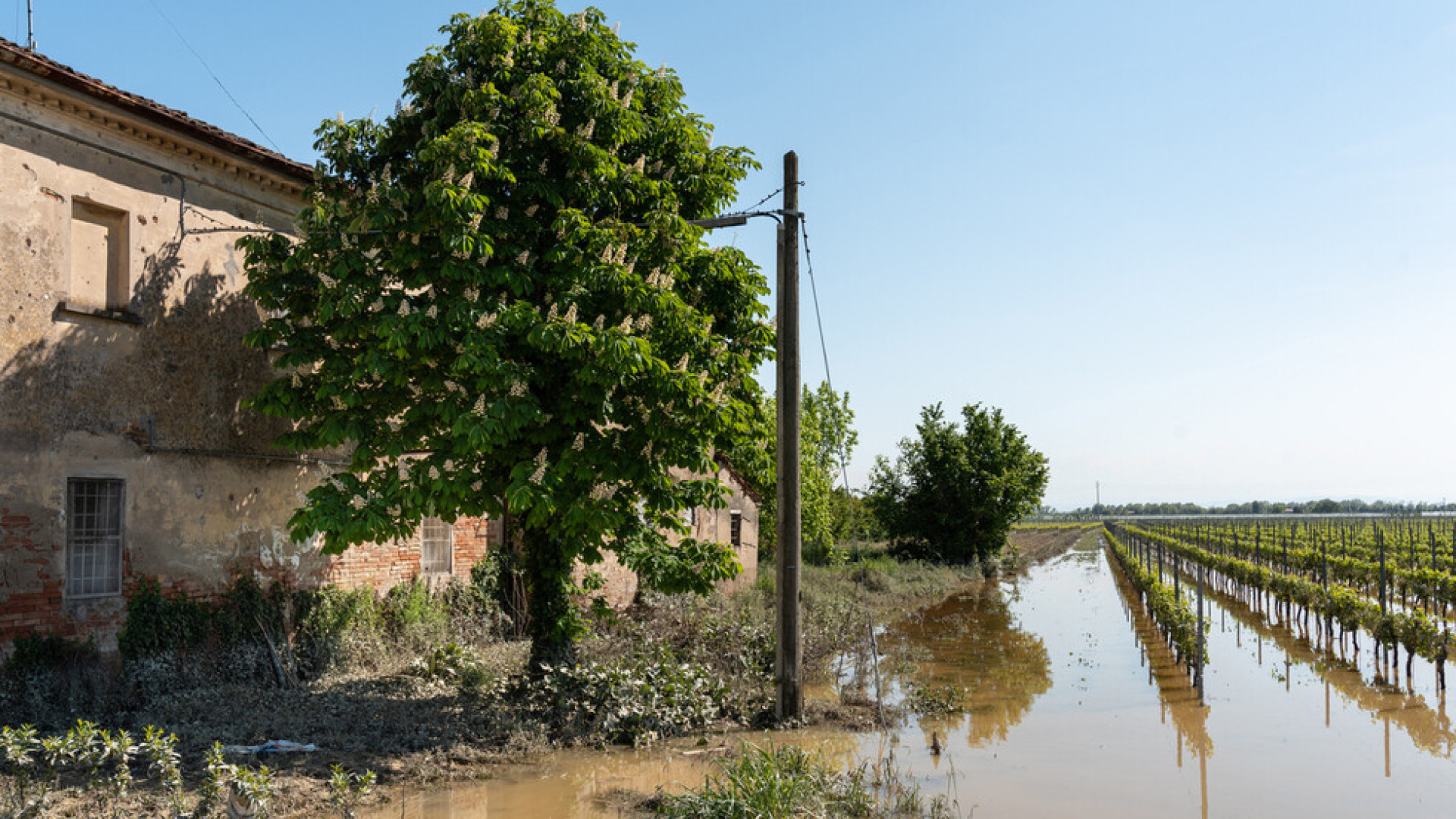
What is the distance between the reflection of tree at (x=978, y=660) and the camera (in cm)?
1335

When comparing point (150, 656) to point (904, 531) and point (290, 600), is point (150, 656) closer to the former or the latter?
point (290, 600)

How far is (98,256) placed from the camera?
1131 centimetres

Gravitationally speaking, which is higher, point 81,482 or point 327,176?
point 327,176

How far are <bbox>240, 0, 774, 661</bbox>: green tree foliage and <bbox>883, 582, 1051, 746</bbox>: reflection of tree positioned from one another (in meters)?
4.90

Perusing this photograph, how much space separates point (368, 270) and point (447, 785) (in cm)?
559

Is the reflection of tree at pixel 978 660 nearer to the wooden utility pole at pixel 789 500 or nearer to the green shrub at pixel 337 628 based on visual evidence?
the wooden utility pole at pixel 789 500

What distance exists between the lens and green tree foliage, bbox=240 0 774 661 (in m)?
9.59

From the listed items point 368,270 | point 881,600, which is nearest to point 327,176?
point 368,270

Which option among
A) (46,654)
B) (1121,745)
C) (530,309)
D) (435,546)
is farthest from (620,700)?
(1121,745)

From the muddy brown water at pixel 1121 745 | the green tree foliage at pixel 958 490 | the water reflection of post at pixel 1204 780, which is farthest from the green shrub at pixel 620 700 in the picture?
the green tree foliage at pixel 958 490

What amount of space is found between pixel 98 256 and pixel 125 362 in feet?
4.44

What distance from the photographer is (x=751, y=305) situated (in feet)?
38.0

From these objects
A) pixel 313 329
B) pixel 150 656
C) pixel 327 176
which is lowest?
pixel 150 656

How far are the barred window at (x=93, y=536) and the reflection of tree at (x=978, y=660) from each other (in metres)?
10.2
